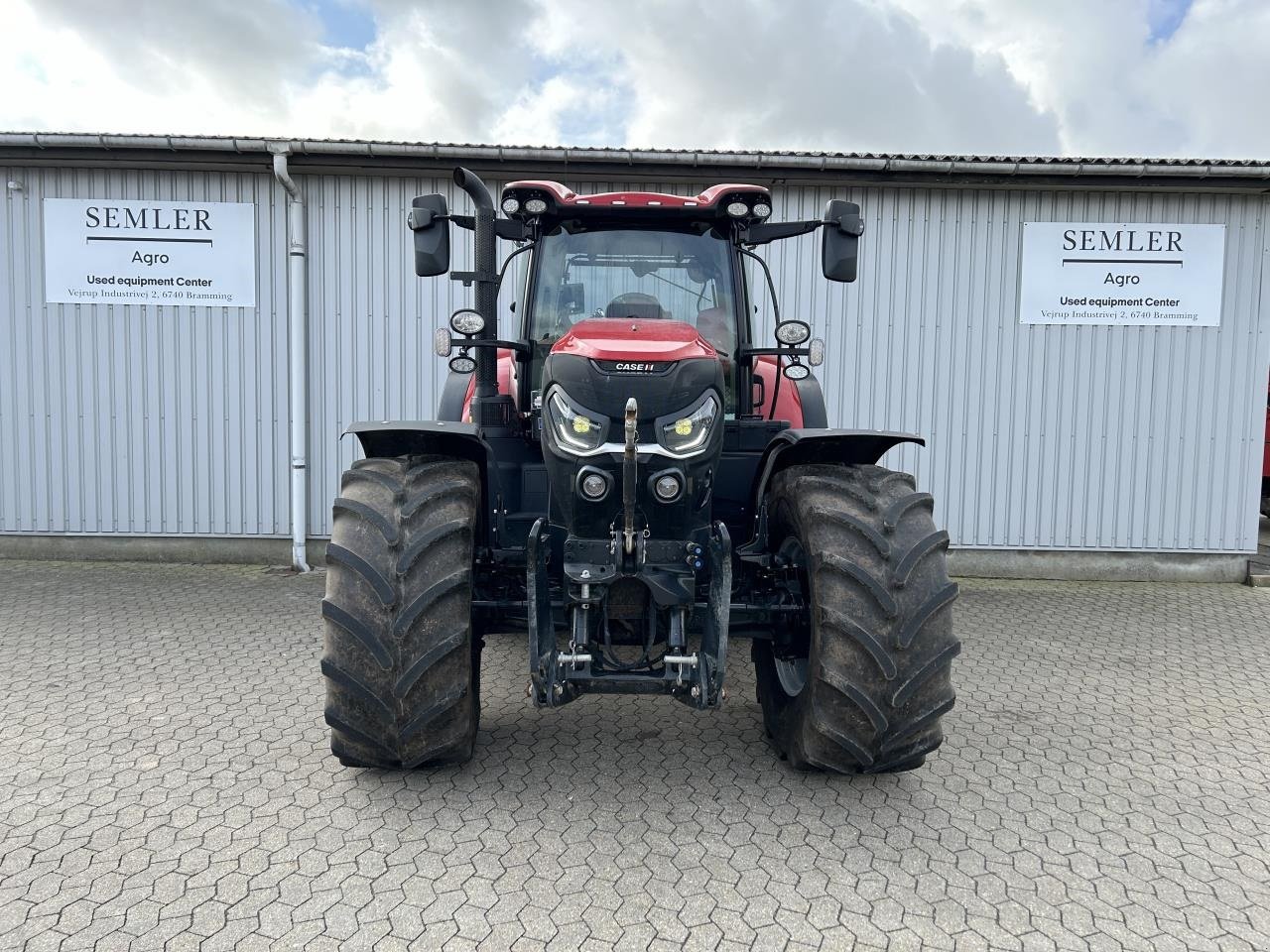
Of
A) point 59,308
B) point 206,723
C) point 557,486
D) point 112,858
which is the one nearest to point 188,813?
point 112,858

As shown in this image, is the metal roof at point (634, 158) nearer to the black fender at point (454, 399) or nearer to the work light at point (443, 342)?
the black fender at point (454, 399)

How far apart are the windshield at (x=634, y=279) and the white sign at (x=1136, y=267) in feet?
16.4

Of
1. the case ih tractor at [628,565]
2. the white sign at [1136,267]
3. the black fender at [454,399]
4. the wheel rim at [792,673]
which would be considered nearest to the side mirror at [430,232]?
the case ih tractor at [628,565]

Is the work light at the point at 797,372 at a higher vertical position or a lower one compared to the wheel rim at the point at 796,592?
higher

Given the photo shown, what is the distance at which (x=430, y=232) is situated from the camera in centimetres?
353

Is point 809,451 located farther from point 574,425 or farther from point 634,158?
point 634,158

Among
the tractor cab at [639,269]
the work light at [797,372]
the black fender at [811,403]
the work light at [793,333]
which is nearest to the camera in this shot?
the work light at [793,333]

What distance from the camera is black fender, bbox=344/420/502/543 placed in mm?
3316

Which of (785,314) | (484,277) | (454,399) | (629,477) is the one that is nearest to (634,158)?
(785,314)

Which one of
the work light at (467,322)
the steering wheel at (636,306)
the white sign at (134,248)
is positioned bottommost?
the work light at (467,322)

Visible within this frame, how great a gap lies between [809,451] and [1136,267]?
19.7 feet

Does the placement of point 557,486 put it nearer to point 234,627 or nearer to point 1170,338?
point 234,627

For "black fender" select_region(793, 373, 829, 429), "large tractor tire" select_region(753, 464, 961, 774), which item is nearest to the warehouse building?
"black fender" select_region(793, 373, 829, 429)

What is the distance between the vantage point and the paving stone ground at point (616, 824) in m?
2.61
